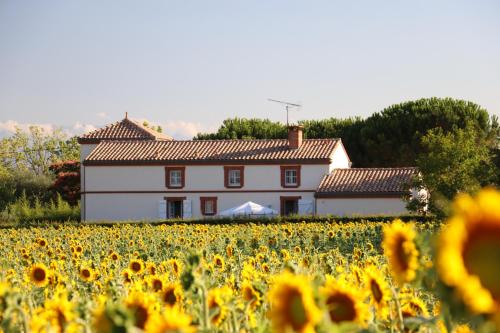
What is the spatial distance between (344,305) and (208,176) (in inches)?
1995

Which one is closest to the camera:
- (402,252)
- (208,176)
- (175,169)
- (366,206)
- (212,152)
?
(402,252)

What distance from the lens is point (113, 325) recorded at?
2256 mm

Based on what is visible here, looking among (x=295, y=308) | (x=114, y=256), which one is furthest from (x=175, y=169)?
(x=295, y=308)

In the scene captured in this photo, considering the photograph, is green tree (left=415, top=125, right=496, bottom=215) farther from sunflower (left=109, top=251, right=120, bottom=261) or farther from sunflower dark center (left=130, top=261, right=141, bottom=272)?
sunflower dark center (left=130, top=261, right=141, bottom=272)

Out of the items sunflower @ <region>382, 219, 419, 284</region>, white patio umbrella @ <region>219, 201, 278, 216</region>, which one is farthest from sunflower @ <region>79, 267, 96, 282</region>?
white patio umbrella @ <region>219, 201, 278, 216</region>

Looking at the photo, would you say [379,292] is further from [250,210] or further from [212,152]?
[212,152]

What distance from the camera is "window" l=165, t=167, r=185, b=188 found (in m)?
53.6

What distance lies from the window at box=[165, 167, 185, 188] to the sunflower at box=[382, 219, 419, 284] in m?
50.9

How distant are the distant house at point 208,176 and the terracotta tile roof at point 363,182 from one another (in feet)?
0.40

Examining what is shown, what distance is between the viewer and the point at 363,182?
1962 inches

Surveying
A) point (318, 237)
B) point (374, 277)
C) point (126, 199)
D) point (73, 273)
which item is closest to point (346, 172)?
point (126, 199)

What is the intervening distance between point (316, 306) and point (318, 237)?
19.0 metres

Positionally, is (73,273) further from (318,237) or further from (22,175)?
(22,175)

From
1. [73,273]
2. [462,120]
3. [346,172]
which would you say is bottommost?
[73,273]
